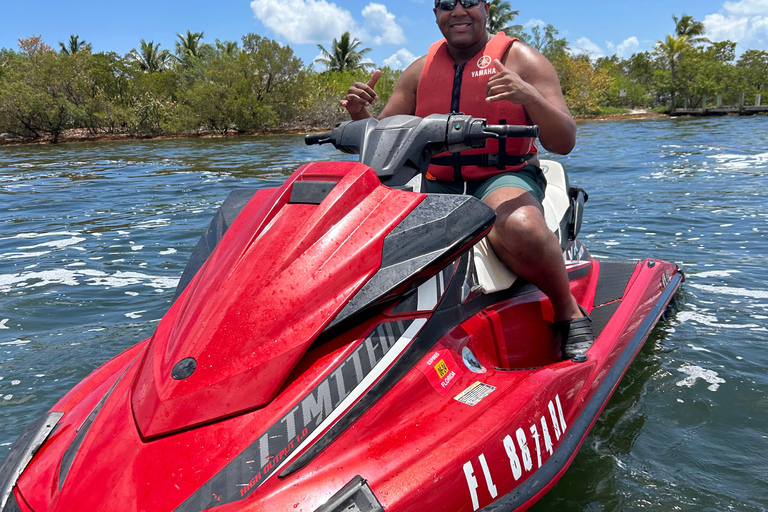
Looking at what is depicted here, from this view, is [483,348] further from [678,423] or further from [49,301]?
[49,301]

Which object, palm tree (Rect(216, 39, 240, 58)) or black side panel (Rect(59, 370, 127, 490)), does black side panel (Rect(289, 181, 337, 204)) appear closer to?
black side panel (Rect(59, 370, 127, 490))

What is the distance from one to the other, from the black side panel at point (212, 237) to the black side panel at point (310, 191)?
0.51 meters

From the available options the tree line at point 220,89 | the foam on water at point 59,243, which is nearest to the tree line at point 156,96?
the tree line at point 220,89

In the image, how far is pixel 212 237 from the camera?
7.47ft

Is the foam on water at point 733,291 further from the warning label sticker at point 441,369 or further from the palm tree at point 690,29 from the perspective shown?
the palm tree at point 690,29

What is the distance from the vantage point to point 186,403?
4.59 ft

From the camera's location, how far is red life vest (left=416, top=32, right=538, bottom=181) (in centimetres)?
249

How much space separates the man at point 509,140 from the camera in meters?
2.17

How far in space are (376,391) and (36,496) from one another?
846 millimetres

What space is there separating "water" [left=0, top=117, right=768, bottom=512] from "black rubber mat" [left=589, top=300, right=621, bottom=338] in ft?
1.11

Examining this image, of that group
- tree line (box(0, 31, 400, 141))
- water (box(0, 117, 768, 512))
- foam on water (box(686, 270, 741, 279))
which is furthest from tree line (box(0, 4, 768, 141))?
foam on water (box(686, 270, 741, 279))

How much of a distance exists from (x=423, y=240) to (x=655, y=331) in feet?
7.91

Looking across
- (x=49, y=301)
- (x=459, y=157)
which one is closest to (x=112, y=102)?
(x=49, y=301)

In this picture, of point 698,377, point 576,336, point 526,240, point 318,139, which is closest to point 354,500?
point 526,240
